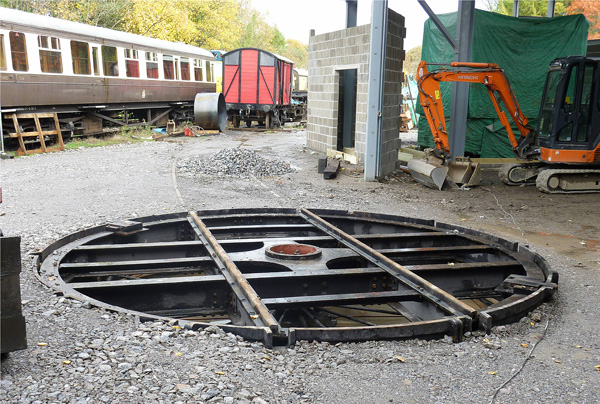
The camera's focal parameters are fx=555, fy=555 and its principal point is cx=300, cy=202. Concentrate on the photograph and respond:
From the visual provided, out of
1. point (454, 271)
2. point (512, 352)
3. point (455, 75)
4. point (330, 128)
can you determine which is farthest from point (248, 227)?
point (330, 128)

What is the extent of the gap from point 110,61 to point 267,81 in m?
7.51

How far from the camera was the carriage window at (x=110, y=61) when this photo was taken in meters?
18.5

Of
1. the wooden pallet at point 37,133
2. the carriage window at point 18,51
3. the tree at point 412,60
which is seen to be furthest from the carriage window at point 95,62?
the tree at point 412,60

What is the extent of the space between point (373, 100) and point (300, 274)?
7.38 metres

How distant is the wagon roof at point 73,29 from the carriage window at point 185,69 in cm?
65

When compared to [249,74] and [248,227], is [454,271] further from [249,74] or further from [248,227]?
[249,74]

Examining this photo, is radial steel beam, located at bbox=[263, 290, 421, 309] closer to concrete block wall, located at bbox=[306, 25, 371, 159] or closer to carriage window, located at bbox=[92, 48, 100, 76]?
concrete block wall, located at bbox=[306, 25, 371, 159]

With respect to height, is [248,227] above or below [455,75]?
below

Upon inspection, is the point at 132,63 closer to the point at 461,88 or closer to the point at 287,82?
the point at 287,82

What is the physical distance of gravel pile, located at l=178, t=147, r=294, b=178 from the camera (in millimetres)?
12055

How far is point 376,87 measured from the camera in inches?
→ 449

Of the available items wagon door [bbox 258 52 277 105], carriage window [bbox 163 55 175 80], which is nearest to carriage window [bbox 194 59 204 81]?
carriage window [bbox 163 55 175 80]

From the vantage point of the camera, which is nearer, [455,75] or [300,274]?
[300,274]

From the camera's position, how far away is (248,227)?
6594mm
